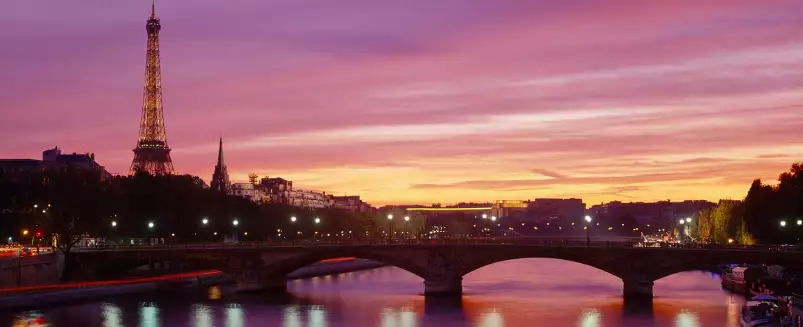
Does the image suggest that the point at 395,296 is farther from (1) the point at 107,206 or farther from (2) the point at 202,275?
(1) the point at 107,206

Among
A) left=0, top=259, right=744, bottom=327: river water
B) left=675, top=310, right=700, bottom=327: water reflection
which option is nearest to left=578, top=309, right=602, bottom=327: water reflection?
left=0, top=259, right=744, bottom=327: river water

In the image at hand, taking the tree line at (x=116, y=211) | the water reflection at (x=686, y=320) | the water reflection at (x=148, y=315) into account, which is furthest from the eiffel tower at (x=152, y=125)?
the water reflection at (x=686, y=320)

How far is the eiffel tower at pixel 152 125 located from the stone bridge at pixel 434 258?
243ft

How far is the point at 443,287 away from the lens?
326 feet

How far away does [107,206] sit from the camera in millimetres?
117688

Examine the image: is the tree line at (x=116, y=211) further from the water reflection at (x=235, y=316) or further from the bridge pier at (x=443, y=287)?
the bridge pier at (x=443, y=287)

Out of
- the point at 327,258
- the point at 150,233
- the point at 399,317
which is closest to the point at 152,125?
the point at 150,233

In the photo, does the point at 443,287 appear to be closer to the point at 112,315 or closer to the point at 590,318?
the point at 590,318

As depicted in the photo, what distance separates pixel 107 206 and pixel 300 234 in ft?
222

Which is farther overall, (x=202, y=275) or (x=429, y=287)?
(x=202, y=275)

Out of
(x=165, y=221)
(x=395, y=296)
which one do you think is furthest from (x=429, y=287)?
(x=165, y=221)

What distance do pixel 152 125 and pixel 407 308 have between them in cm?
10898

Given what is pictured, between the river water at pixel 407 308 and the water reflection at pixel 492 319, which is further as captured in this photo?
the river water at pixel 407 308

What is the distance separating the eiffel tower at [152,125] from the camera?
602 ft
